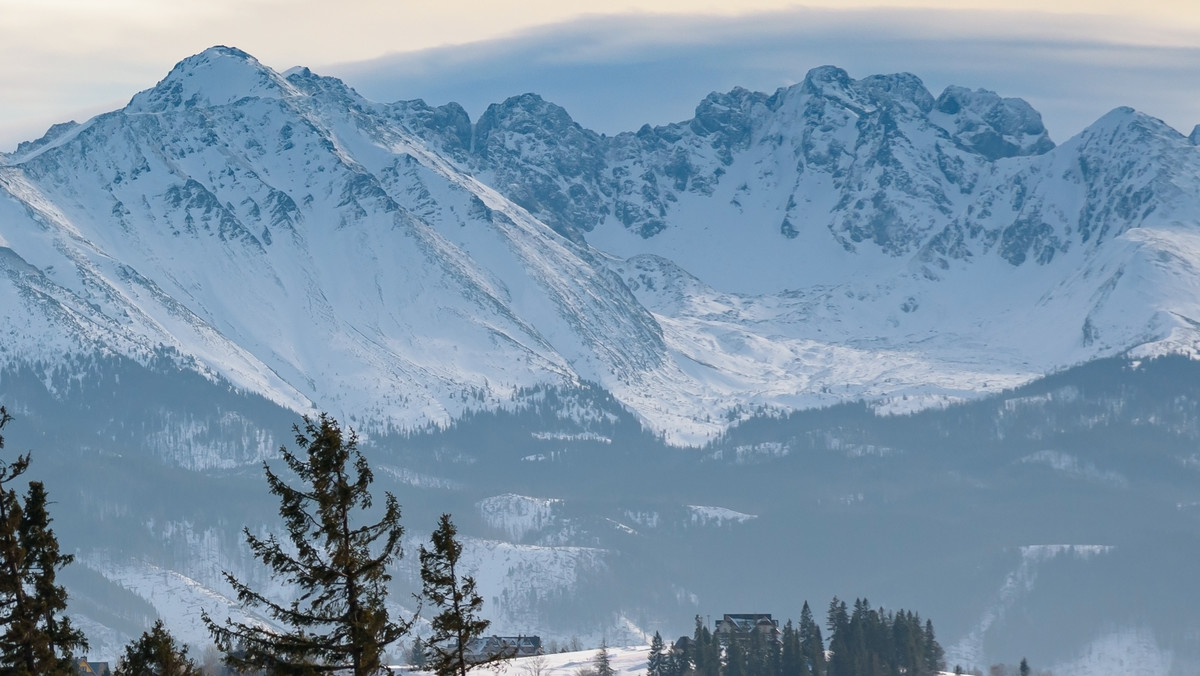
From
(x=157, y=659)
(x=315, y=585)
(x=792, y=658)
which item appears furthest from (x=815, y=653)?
(x=315, y=585)

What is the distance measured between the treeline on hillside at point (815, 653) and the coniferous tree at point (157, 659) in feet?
439

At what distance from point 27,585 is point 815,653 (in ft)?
479

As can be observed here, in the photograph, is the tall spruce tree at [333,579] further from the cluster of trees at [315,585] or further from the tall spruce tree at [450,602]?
the tall spruce tree at [450,602]

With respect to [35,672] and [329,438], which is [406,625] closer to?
[329,438]

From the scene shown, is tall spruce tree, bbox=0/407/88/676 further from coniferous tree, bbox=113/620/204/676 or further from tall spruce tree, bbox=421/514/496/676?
tall spruce tree, bbox=421/514/496/676

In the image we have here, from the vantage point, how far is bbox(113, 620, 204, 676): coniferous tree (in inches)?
2005

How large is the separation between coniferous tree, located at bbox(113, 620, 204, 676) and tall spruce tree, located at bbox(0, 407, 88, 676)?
2059mm

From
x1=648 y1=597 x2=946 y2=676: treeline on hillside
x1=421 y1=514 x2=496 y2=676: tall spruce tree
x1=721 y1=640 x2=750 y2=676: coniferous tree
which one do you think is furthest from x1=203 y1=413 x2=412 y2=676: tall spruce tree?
x1=721 y1=640 x2=750 y2=676: coniferous tree

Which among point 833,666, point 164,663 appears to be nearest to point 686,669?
point 833,666

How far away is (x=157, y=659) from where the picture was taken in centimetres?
5222

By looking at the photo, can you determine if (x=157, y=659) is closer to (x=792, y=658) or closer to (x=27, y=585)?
(x=27, y=585)

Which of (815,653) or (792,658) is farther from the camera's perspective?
(815,653)

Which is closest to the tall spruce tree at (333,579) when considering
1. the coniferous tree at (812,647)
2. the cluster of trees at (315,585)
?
the cluster of trees at (315,585)

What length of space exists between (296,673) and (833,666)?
474 feet
